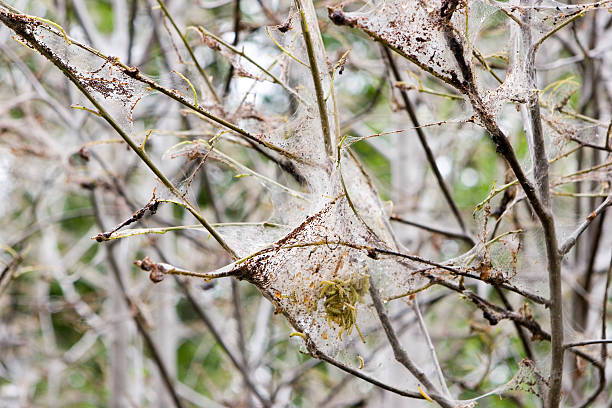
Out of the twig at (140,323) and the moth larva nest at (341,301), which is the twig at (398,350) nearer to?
the moth larva nest at (341,301)

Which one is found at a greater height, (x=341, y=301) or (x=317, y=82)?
(x=317, y=82)

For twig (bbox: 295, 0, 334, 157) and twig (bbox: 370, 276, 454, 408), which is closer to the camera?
twig (bbox: 295, 0, 334, 157)

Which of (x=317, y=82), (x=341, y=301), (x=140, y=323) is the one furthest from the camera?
(x=140, y=323)

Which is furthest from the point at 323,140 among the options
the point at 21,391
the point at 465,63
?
the point at 21,391

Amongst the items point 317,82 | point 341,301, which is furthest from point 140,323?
point 317,82

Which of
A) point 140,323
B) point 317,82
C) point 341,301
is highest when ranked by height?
point 317,82

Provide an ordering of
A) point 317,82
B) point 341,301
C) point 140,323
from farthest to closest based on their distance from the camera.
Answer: point 140,323
point 341,301
point 317,82

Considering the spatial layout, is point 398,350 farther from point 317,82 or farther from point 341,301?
point 317,82

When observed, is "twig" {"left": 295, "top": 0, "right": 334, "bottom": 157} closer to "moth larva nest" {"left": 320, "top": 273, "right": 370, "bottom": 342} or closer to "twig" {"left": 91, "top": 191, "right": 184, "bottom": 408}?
"moth larva nest" {"left": 320, "top": 273, "right": 370, "bottom": 342}

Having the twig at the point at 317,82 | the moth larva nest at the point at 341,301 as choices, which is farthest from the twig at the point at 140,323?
the twig at the point at 317,82

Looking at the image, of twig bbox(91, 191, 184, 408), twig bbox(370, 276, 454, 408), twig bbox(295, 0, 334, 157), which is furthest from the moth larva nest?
twig bbox(91, 191, 184, 408)

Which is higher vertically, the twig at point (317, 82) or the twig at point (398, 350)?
the twig at point (317, 82)

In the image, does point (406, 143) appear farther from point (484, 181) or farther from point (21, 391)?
point (21, 391)
